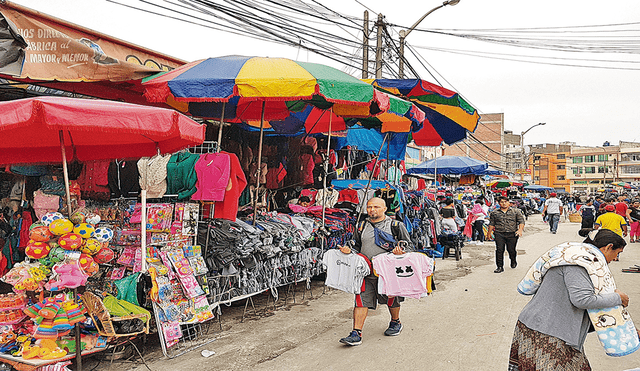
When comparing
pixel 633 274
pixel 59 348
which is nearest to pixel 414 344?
pixel 59 348

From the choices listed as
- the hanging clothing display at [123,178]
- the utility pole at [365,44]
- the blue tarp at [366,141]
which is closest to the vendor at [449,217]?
the blue tarp at [366,141]

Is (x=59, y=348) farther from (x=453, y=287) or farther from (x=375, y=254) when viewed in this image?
(x=453, y=287)

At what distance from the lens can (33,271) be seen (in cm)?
390

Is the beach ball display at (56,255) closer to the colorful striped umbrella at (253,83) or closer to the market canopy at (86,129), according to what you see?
the market canopy at (86,129)

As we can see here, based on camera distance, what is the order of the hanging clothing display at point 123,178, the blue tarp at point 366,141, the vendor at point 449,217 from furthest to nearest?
1. the vendor at point 449,217
2. the blue tarp at point 366,141
3. the hanging clothing display at point 123,178

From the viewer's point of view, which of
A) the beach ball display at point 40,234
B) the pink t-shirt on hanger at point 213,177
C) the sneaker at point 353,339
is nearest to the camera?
the beach ball display at point 40,234

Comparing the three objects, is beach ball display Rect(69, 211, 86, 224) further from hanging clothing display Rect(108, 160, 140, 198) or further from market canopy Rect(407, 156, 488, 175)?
market canopy Rect(407, 156, 488, 175)

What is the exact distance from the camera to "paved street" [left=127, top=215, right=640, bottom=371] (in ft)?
15.1

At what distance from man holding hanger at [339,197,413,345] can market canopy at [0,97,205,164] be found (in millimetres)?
2322

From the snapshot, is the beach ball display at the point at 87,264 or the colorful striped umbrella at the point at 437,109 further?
the colorful striped umbrella at the point at 437,109

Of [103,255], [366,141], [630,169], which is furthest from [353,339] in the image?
[630,169]

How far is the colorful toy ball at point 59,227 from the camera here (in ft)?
12.9

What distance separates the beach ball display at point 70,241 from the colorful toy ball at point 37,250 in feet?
0.48

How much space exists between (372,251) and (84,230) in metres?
3.25
